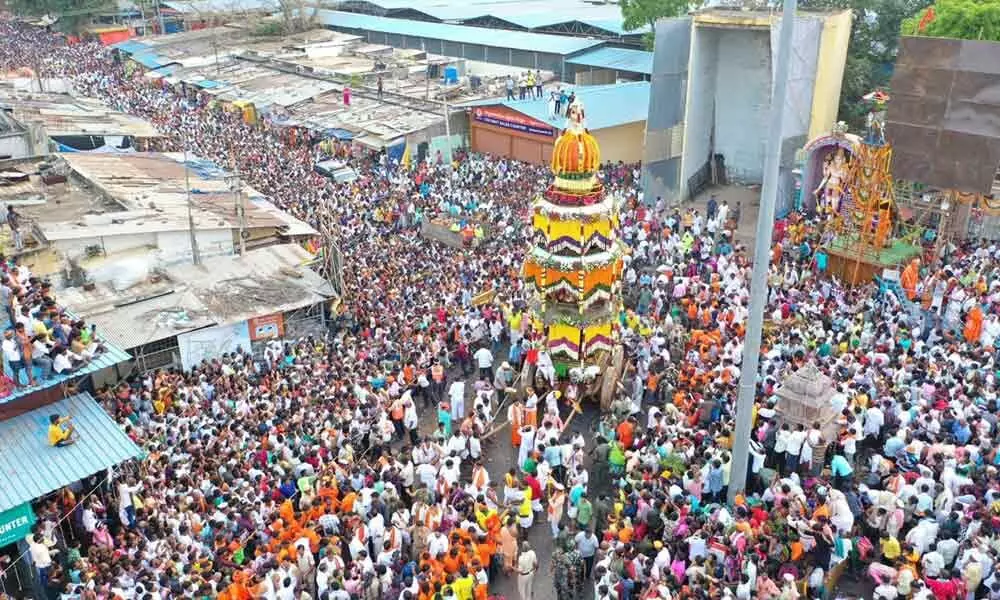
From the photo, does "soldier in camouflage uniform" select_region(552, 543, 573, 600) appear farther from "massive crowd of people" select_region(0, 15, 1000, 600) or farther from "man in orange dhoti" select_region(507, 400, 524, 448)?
"man in orange dhoti" select_region(507, 400, 524, 448)

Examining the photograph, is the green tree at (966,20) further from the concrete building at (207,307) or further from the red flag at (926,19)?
the concrete building at (207,307)

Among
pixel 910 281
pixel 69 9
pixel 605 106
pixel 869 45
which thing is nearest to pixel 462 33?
pixel 605 106

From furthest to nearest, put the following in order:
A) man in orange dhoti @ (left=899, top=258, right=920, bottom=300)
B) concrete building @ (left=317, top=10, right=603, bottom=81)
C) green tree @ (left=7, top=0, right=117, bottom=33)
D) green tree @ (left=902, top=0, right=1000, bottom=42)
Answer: green tree @ (left=7, top=0, right=117, bottom=33) < concrete building @ (left=317, top=10, right=603, bottom=81) < green tree @ (left=902, top=0, right=1000, bottom=42) < man in orange dhoti @ (left=899, top=258, right=920, bottom=300)

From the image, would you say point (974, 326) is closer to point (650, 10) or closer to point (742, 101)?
point (742, 101)

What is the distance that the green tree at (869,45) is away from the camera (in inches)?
1204

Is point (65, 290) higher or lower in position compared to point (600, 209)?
lower

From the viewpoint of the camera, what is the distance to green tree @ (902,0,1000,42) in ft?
81.7

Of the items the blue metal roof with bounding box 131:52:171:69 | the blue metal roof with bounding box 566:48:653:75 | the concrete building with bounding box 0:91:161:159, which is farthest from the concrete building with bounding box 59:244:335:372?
the blue metal roof with bounding box 131:52:171:69

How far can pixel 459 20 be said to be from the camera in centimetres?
5028

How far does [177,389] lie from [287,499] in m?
4.59

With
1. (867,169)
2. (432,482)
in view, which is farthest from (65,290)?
(867,169)

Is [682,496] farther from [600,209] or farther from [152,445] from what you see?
Result: [152,445]

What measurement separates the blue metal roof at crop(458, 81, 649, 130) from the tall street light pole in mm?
19107

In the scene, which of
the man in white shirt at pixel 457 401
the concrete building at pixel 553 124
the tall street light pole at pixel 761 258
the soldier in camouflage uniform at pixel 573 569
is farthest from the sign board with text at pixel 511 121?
the soldier in camouflage uniform at pixel 573 569
